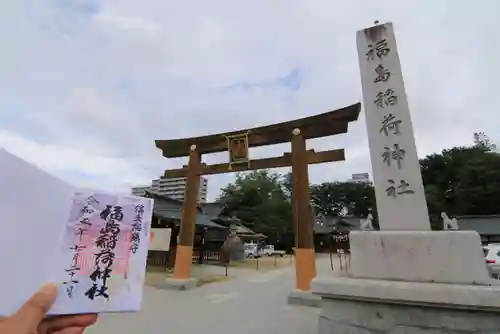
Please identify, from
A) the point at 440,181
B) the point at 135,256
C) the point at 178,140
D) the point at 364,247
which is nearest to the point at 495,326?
the point at 364,247

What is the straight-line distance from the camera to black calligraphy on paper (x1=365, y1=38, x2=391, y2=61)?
4121 millimetres

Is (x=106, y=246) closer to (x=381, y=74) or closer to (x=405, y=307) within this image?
(x=405, y=307)

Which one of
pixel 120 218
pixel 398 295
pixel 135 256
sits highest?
pixel 120 218

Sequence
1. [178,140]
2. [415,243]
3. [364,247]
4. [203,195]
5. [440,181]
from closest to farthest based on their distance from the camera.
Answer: [415,243] → [364,247] → [178,140] → [440,181] → [203,195]

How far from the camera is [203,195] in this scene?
53.4 metres

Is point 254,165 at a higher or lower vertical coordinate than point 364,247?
higher

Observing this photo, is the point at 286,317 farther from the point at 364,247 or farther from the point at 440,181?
the point at 440,181

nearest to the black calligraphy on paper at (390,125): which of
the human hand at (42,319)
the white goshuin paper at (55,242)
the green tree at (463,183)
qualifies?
the white goshuin paper at (55,242)

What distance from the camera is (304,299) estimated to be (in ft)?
21.2

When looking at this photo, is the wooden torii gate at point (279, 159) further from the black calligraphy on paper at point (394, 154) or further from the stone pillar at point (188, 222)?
the black calligraphy on paper at point (394, 154)

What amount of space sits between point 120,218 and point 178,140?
8911 mm

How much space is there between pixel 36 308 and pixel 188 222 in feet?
27.0

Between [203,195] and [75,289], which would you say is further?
[203,195]

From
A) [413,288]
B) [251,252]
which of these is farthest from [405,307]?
[251,252]
